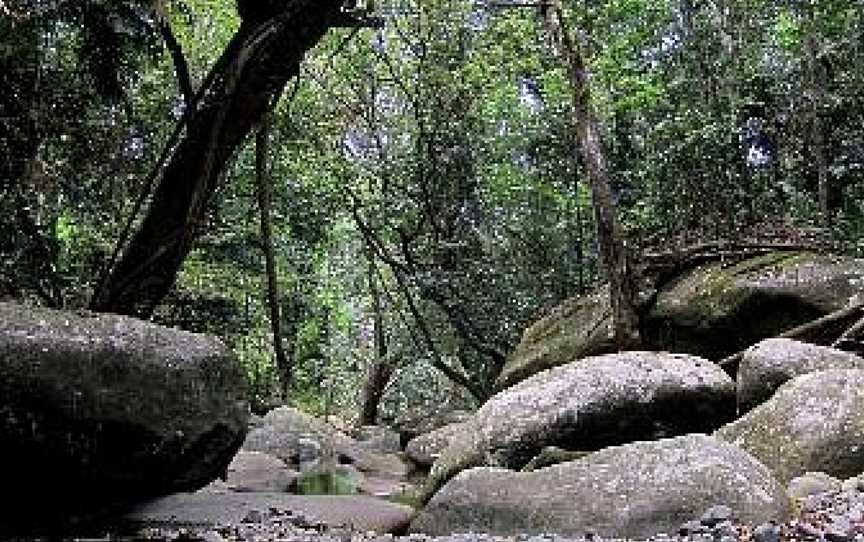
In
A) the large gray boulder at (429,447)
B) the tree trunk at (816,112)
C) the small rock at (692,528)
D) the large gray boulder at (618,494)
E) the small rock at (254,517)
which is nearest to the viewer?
the small rock at (692,528)

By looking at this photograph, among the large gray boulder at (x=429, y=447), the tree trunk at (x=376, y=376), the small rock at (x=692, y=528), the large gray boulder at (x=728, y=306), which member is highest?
the tree trunk at (x=376, y=376)

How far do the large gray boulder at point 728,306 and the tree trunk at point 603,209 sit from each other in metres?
0.56

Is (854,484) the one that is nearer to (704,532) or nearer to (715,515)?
(715,515)

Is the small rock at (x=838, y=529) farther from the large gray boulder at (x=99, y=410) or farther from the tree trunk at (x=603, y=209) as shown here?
the tree trunk at (x=603, y=209)

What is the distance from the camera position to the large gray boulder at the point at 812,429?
6340 mm

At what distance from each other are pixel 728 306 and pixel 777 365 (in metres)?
2.85

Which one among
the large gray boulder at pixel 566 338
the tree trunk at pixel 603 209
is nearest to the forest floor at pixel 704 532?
the tree trunk at pixel 603 209

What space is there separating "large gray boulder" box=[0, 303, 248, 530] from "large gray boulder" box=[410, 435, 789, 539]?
1627 mm

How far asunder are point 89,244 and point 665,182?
27.0ft

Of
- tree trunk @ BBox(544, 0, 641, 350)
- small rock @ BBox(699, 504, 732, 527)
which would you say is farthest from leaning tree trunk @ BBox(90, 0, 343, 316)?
tree trunk @ BBox(544, 0, 641, 350)

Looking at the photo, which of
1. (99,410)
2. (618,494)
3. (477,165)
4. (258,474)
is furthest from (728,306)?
(477,165)

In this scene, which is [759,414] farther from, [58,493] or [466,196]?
[466,196]

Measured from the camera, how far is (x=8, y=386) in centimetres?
491

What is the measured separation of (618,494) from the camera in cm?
582
